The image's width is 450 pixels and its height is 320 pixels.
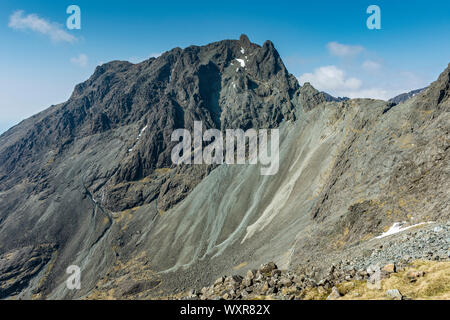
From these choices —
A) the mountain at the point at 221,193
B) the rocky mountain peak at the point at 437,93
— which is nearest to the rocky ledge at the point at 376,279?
Result: the mountain at the point at 221,193

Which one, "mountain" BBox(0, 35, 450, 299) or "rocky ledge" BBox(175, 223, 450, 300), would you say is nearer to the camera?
"rocky ledge" BBox(175, 223, 450, 300)

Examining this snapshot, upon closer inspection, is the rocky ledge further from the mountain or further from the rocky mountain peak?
the rocky mountain peak

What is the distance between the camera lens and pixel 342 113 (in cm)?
10700

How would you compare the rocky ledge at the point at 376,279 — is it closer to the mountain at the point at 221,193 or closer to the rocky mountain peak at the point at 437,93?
the mountain at the point at 221,193

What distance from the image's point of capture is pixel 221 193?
119000mm

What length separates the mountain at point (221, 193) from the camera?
54.5 meters

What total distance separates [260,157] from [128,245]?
7217 cm

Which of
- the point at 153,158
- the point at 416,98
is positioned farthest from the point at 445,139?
the point at 153,158

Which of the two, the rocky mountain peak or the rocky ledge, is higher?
the rocky mountain peak

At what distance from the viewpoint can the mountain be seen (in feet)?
179

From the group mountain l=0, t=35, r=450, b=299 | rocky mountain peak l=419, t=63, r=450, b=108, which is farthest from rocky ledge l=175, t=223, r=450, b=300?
rocky mountain peak l=419, t=63, r=450, b=108

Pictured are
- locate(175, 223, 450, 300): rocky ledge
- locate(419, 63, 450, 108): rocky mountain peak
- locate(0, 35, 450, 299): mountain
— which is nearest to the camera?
locate(175, 223, 450, 300): rocky ledge
